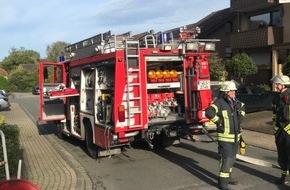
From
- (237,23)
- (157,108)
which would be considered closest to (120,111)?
(157,108)

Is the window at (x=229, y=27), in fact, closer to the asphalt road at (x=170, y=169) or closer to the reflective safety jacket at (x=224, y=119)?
the asphalt road at (x=170, y=169)

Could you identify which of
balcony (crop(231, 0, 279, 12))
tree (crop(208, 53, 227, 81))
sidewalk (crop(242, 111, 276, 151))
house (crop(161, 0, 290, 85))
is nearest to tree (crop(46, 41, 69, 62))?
house (crop(161, 0, 290, 85))

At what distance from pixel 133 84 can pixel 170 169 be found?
6.18ft

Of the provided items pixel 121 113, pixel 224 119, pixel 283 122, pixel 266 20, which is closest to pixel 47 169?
pixel 121 113

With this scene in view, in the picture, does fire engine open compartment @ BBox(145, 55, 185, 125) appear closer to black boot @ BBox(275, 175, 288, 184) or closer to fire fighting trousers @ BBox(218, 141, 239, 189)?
fire fighting trousers @ BBox(218, 141, 239, 189)

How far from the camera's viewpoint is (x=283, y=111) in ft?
23.1

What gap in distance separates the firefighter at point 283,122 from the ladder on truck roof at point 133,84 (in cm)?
271

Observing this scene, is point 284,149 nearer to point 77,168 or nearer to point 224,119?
point 224,119

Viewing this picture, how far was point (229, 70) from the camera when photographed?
2233cm

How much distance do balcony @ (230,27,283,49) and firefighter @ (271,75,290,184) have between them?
17.2 meters

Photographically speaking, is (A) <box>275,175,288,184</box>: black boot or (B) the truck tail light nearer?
(A) <box>275,175,288,184</box>: black boot

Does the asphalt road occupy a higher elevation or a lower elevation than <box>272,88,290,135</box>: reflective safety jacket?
lower

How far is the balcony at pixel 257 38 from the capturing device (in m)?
23.5

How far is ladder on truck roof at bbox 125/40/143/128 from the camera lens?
845 cm
